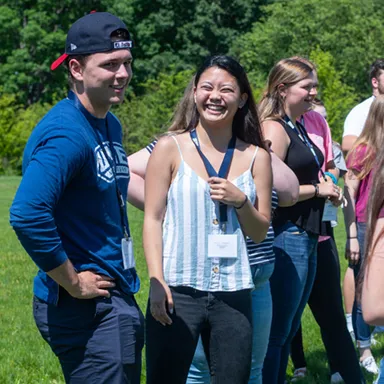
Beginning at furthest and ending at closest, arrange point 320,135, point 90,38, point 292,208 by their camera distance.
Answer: point 320,135 → point 292,208 → point 90,38

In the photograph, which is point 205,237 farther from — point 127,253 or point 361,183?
point 361,183

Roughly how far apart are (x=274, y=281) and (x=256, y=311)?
2.33 feet

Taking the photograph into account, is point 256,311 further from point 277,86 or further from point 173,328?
point 277,86

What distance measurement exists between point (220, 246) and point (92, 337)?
81cm

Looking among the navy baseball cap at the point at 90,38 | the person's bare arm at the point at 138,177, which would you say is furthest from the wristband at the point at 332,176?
the navy baseball cap at the point at 90,38

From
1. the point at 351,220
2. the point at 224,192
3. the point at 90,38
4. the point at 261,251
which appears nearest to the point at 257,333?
the point at 261,251

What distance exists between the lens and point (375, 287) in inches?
98.1

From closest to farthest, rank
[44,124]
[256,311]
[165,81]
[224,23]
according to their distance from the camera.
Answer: [44,124], [256,311], [165,81], [224,23]

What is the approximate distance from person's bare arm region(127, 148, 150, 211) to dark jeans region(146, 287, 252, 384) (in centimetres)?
75

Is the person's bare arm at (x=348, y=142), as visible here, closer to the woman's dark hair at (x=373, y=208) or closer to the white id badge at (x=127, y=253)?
the white id badge at (x=127, y=253)

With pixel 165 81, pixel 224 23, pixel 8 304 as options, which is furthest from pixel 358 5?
pixel 8 304


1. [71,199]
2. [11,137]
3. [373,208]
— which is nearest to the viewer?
[373,208]

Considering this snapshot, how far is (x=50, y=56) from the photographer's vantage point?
155 feet

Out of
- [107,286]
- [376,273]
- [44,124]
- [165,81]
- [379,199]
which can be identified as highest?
[44,124]
